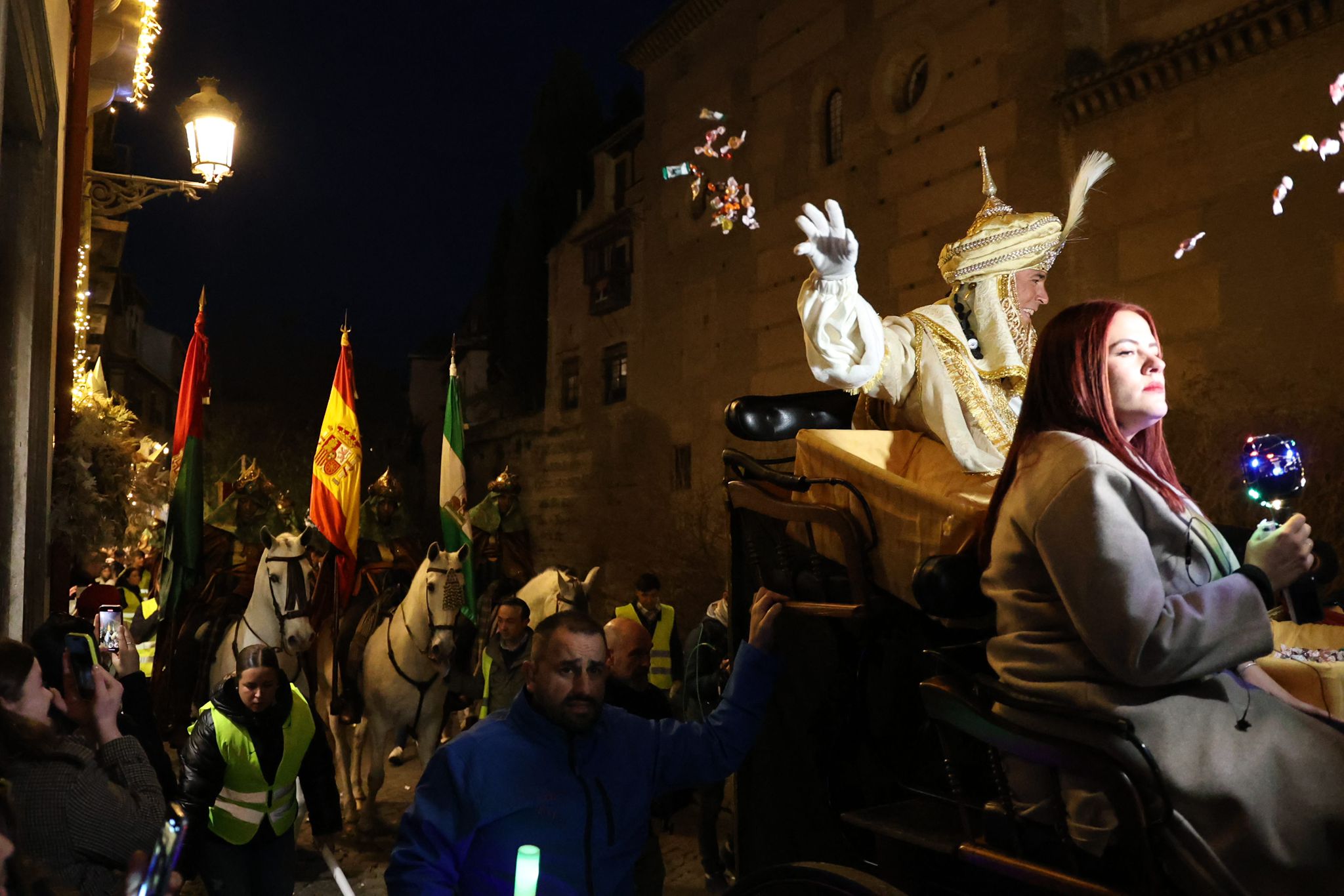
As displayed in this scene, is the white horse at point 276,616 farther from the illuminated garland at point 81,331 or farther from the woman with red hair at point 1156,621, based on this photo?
the woman with red hair at point 1156,621

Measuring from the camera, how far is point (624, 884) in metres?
3.04

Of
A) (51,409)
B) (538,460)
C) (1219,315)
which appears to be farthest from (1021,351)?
(538,460)

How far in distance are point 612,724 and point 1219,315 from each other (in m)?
10.9

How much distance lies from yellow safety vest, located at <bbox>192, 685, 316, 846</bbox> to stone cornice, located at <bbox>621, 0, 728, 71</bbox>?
792 inches

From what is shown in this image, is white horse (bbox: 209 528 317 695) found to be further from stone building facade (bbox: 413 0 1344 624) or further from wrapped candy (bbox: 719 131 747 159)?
wrapped candy (bbox: 719 131 747 159)

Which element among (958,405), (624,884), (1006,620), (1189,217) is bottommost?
(624,884)

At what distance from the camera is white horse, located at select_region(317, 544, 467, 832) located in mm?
9148

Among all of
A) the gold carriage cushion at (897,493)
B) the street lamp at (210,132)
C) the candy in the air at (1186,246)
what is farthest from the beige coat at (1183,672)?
the candy in the air at (1186,246)

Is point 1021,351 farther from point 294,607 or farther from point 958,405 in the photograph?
point 294,607

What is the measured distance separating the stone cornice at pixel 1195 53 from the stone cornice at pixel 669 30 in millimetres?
10698

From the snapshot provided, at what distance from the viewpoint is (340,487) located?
39.3 ft

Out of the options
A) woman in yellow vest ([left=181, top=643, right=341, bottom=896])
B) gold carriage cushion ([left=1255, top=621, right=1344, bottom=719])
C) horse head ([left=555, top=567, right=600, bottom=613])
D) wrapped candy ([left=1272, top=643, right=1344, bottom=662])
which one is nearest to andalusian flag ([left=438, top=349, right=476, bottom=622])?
horse head ([left=555, top=567, right=600, bottom=613])

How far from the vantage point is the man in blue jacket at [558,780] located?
2.84 metres

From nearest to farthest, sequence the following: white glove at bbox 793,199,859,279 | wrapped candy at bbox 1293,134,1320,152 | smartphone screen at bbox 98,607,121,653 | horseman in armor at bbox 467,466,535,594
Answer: white glove at bbox 793,199,859,279, smartphone screen at bbox 98,607,121,653, wrapped candy at bbox 1293,134,1320,152, horseman in armor at bbox 467,466,535,594
